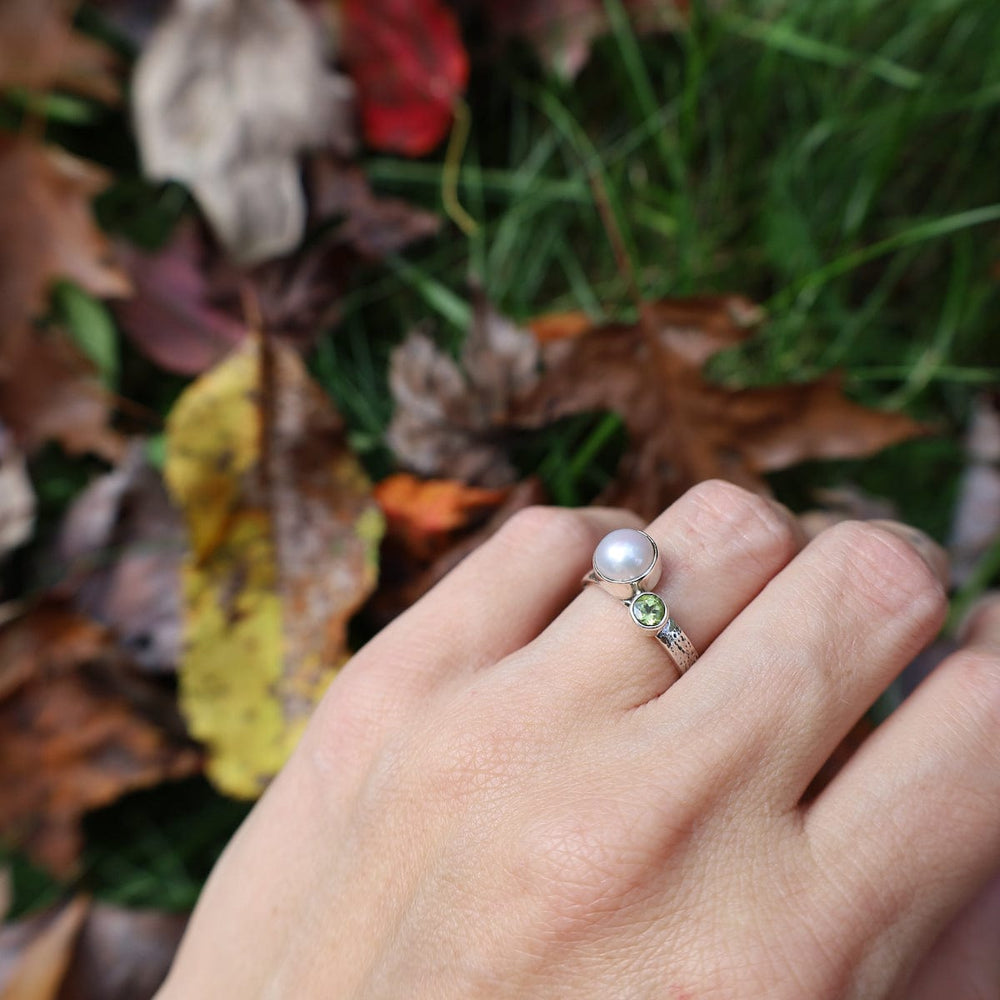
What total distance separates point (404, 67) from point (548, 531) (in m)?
1.05

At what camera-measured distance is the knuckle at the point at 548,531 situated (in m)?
1.11

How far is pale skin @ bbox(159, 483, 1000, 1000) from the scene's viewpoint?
86 cm

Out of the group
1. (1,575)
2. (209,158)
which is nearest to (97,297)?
(209,158)

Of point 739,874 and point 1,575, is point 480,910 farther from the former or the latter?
point 1,575

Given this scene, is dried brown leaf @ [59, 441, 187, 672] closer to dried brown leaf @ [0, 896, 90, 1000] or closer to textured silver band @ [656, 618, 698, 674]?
dried brown leaf @ [0, 896, 90, 1000]

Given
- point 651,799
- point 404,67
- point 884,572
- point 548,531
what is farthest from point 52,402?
point 884,572

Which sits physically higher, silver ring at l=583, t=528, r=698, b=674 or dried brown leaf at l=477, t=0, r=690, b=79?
dried brown leaf at l=477, t=0, r=690, b=79

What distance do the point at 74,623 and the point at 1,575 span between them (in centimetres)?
19

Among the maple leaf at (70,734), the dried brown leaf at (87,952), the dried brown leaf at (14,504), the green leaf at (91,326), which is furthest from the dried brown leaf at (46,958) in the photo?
the green leaf at (91,326)

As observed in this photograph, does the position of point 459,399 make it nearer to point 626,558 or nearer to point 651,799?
point 626,558

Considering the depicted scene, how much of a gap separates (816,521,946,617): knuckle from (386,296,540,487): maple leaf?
0.54 metres

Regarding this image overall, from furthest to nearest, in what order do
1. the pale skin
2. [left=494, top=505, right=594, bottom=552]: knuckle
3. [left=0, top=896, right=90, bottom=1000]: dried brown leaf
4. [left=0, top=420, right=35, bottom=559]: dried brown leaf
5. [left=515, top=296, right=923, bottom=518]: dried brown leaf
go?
[left=0, top=420, right=35, bottom=559]: dried brown leaf → [left=0, top=896, right=90, bottom=1000]: dried brown leaf → [left=515, top=296, right=923, bottom=518]: dried brown leaf → [left=494, top=505, right=594, bottom=552]: knuckle → the pale skin

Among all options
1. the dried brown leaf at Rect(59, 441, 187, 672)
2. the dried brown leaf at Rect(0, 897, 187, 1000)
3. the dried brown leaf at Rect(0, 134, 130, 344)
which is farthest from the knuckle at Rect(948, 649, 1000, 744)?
the dried brown leaf at Rect(0, 134, 130, 344)

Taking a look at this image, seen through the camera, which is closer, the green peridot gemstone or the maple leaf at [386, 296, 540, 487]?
the green peridot gemstone
